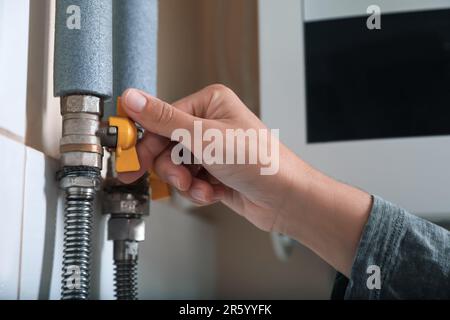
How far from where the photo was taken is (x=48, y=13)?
1.45 feet

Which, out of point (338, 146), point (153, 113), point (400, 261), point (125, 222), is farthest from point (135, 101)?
point (338, 146)

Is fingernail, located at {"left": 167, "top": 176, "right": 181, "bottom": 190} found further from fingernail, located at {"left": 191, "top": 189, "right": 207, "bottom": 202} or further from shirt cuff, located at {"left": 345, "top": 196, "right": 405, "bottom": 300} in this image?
shirt cuff, located at {"left": 345, "top": 196, "right": 405, "bottom": 300}

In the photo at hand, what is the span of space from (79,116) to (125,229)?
0.39 feet

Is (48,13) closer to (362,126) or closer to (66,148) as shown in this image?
(66,148)

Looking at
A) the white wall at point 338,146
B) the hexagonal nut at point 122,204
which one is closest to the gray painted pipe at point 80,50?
the hexagonal nut at point 122,204

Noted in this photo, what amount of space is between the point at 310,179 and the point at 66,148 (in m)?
0.18

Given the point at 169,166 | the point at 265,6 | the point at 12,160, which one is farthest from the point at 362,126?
the point at 12,160

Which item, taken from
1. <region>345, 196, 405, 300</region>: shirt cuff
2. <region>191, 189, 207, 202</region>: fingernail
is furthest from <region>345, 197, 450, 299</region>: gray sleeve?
<region>191, 189, 207, 202</region>: fingernail

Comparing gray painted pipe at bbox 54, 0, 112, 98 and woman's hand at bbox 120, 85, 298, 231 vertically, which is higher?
gray painted pipe at bbox 54, 0, 112, 98

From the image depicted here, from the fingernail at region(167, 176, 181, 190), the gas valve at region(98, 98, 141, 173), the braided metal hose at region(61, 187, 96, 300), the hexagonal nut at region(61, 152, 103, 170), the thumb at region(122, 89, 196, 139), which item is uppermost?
the thumb at region(122, 89, 196, 139)

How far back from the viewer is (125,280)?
1.53 ft

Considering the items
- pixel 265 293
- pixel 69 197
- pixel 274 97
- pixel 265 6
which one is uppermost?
pixel 265 6

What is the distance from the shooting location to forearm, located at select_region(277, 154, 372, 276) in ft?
1.46

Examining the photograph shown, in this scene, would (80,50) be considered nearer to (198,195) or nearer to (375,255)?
(198,195)
